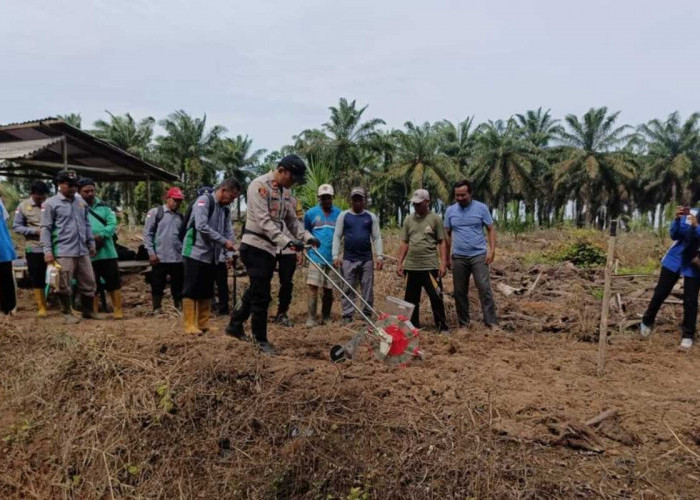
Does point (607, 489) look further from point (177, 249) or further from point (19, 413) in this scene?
point (177, 249)

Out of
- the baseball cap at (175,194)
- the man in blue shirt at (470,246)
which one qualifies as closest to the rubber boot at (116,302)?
the baseball cap at (175,194)

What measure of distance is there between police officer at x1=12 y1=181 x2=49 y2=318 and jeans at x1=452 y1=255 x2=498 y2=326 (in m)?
5.02

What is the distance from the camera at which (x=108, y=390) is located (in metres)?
3.55

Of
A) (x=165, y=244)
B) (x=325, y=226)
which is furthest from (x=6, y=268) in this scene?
(x=325, y=226)

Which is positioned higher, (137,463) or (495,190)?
(495,190)

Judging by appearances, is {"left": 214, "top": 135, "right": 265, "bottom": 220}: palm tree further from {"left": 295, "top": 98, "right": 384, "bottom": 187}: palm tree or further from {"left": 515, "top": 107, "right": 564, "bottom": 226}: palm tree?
{"left": 515, "top": 107, "right": 564, "bottom": 226}: palm tree

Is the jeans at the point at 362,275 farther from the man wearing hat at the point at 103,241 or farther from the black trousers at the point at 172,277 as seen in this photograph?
Result: the man wearing hat at the point at 103,241

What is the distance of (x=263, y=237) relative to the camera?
432 centimetres

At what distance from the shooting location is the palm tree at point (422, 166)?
39.6m

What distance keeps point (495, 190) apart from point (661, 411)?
40.3 meters

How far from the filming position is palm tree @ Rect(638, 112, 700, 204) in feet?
142

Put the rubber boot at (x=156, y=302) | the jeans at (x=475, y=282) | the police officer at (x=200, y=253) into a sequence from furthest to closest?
the rubber boot at (x=156, y=302)
the jeans at (x=475, y=282)
the police officer at (x=200, y=253)

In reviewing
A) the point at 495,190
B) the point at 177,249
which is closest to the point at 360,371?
the point at 177,249

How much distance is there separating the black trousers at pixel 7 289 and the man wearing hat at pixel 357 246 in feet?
12.0
